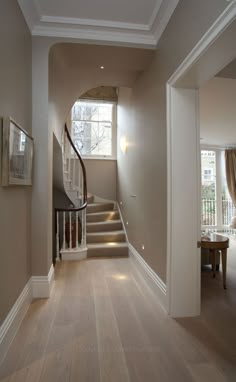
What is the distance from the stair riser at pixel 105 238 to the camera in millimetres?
4562

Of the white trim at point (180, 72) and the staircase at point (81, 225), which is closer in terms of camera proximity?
the white trim at point (180, 72)

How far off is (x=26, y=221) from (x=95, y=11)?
2.24 m

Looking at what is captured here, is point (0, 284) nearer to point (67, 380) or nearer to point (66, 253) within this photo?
point (67, 380)

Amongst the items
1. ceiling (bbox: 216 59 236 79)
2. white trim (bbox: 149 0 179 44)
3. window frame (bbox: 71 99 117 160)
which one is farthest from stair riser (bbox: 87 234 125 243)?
white trim (bbox: 149 0 179 44)

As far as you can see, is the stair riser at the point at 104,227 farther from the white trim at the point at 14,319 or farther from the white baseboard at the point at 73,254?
the white trim at the point at 14,319

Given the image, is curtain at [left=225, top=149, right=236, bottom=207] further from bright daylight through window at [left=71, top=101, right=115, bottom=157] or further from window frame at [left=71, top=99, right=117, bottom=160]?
bright daylight through window at [left=71, top=101, right=115, bottom=157]

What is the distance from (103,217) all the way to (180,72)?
148 inches

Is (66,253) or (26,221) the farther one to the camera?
(66,253)

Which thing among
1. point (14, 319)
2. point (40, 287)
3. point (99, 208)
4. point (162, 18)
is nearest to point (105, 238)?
point (99, 208)

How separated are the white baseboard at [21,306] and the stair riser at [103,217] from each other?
240 cm

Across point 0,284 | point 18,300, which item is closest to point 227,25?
point 0,284

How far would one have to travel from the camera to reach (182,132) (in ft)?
7.27

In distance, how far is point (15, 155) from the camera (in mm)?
1902

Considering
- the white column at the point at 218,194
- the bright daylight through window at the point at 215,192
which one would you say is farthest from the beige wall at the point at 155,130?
the white column at the point at 218,194
